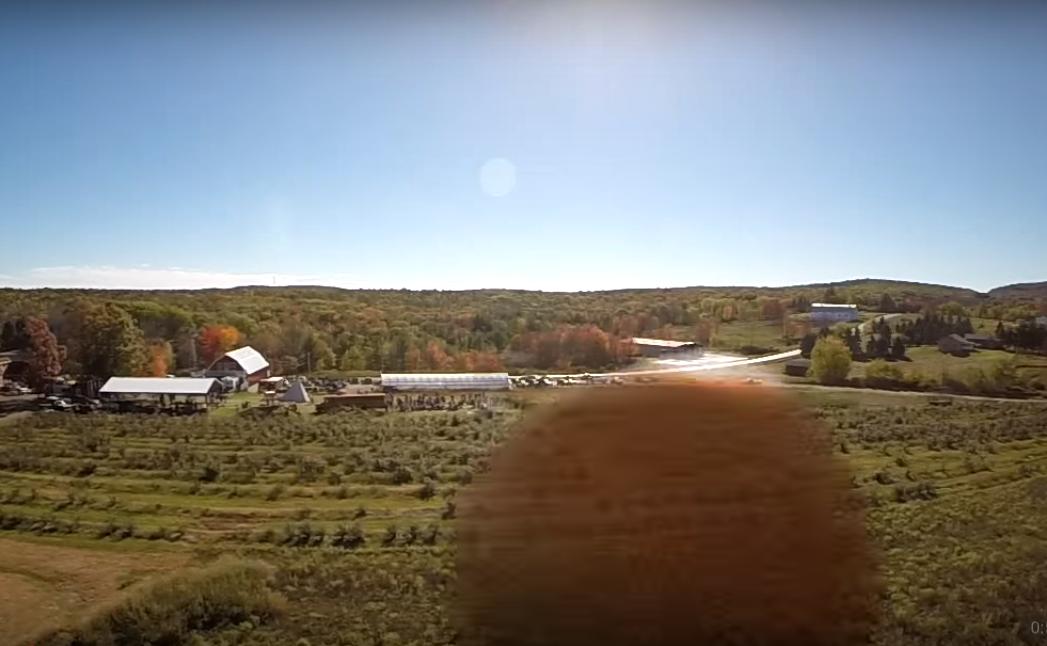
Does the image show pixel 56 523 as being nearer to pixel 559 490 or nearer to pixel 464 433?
pixel 464 433

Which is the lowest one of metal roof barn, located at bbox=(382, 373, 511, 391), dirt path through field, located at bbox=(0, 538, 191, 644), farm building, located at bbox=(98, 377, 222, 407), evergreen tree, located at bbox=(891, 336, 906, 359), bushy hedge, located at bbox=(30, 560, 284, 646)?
dirt path through field, located at bbox=(0, 538, 191, 644)

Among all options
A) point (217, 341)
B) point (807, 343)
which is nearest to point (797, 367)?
point (807, 343)

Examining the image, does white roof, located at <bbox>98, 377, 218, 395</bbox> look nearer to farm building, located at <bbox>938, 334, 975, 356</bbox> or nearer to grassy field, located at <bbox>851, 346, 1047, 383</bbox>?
grassy field, located at <bbox>851, 346, 1047, 383</bbox>

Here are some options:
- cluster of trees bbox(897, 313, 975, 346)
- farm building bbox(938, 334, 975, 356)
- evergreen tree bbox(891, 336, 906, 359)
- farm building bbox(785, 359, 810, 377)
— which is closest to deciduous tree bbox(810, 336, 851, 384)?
farm building bbox(785, 359, 810, 377)

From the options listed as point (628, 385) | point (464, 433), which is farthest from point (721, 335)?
point (628, 385)

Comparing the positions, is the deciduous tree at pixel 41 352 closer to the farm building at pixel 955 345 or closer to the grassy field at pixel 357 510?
the grassy field at pixel 357 510

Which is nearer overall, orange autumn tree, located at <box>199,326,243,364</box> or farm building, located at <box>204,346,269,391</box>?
farm building, located at <box>204,346,269,391</box>
